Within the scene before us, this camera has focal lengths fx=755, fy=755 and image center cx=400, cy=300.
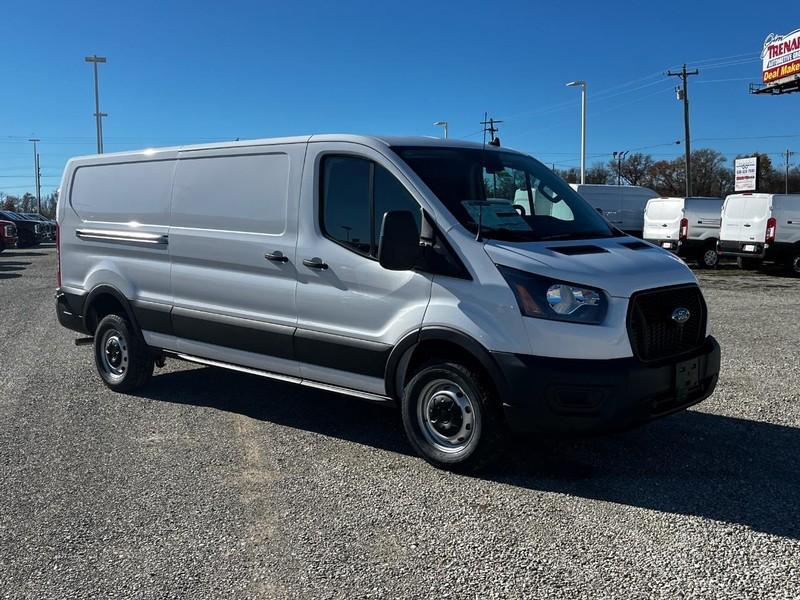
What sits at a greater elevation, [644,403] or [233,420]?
[644,403]

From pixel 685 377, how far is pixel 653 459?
72 cm

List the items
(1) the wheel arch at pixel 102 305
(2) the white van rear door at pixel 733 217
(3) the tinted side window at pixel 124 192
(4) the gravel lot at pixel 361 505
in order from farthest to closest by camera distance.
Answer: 1. (2) the white van rear door at pixel 733 217
2. (1) the wheel arch at pixel 102 305
3. (3) the tinted side window at pixel 124 192
4. (4) the gravel lot at pixel 361 505

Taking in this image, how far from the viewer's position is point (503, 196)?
5.01 m

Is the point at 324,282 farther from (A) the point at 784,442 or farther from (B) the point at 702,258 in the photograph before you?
(B) the point at 702,258

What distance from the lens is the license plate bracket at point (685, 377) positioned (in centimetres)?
435

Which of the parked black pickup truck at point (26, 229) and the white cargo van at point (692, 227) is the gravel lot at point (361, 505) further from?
the parked black pickup truck at point (26, 229)

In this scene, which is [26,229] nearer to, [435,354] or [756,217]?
[756,217]

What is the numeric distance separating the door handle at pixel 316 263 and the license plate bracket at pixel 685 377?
227 cm

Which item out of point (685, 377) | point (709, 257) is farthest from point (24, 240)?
point (685, 377)

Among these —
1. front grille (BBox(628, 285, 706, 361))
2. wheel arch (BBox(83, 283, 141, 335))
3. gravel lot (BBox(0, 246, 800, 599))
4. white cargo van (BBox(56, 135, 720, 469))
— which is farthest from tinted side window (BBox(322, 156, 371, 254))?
wheel arch (BBox(83, 283, 141, 335))

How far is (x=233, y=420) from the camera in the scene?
5.88 m

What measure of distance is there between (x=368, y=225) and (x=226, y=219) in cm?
136

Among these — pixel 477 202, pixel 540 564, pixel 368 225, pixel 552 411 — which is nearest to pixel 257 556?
pixel 540 564

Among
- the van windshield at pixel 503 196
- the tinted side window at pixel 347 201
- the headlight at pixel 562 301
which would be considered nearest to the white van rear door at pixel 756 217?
the van windshield at pixel 503 196
